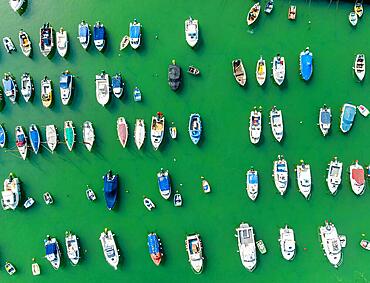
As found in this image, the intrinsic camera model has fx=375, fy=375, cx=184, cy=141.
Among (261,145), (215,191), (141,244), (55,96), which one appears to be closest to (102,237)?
(141,244)

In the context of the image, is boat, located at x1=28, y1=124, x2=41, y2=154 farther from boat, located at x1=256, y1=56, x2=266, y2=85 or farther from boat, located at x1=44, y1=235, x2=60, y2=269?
boat, located at x1=256, y1=56, x2=266, y2=85

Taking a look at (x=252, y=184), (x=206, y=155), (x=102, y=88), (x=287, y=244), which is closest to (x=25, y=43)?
(x=102, y=88)

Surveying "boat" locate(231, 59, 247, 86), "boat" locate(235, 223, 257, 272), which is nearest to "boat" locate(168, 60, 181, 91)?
"boat" locate(231, 59, 247, 86)

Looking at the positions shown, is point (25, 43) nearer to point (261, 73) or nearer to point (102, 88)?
point (102, 88)

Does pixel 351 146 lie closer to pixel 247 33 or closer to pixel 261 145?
pixel 261 145

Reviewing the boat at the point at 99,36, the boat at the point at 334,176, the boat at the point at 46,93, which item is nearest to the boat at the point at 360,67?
the boat at the point at 334,176

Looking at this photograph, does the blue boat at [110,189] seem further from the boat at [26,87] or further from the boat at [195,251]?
the boat at [26,87]

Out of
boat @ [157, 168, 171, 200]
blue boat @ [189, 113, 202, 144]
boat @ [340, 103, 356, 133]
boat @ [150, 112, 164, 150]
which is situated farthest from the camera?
boat @ [150, 112, 164, 150]

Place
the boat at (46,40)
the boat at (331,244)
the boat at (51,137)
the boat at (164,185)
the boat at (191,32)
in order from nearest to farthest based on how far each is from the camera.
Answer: the boat at (331,244) → the boat at (164,185) → the boat at (191,32) → the boat at (51,137) → the boat at (46,40)
